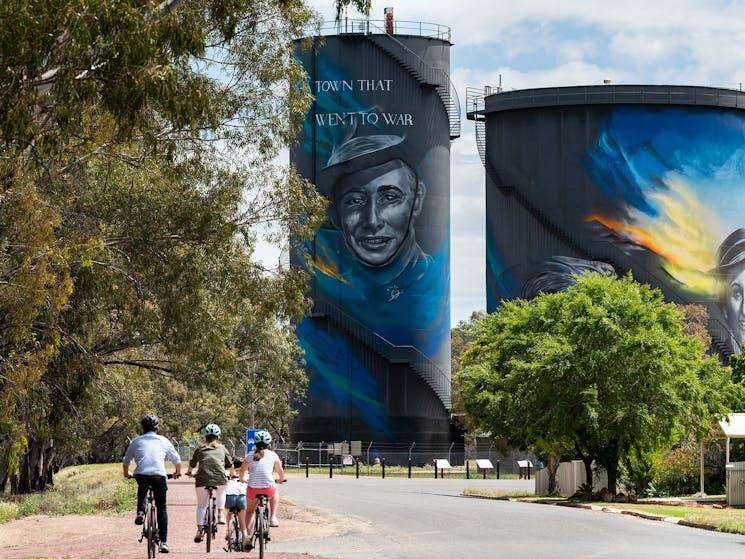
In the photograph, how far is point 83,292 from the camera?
28422 mm

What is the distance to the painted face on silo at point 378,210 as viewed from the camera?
7950cm

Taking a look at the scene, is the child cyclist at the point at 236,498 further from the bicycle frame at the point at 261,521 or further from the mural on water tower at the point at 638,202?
the mural on water tower at the point at 638,202

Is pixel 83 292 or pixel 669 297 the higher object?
pixel 669 297

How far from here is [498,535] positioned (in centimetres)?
2467

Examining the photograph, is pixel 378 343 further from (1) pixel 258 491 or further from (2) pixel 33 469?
(1) pixel 258 491

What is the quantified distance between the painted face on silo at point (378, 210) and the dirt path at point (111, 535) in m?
45.4

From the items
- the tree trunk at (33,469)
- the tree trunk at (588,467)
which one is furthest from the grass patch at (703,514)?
the tree trunk at (33,469)

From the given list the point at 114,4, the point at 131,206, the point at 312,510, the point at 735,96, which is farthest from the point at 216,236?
the point at 735,96

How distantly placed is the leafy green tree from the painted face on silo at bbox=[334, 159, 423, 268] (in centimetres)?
3681

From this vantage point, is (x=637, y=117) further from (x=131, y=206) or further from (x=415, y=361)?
(x=131, y=206)

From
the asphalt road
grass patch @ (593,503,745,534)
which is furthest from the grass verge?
the asphalt road

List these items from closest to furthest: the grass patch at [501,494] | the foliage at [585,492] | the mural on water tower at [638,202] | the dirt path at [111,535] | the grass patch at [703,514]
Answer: the dirt path at [111,535]
the grass patch at [703,514]
the foliage at [585,492]
the grass patch at [501,494]
the mural on water tower at [638,202]

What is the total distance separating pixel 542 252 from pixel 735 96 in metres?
14.4

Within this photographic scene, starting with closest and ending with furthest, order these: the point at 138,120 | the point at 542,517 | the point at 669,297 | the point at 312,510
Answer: the point at 138,120 < the point at 542,517 < the point at 312,510 < the point at 669,297
